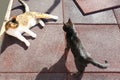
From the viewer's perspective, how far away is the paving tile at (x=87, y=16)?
7.01 m

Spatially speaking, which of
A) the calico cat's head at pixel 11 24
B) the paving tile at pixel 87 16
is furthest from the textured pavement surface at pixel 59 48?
the calico cat's head at pixel 11 24

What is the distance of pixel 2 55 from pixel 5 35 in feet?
2.27

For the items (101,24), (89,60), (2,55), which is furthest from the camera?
(101,24)

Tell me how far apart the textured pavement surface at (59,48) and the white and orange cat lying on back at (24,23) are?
14 cm

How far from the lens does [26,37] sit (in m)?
6.44

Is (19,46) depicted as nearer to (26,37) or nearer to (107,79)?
(26,37)

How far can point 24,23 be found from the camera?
662 cm

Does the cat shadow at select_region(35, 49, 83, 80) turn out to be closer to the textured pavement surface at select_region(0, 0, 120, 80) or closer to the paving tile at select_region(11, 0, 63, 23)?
the textured pavement surface at select_region(0, 0, 120, 80)

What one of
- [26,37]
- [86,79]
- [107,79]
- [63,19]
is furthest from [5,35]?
[107,79]

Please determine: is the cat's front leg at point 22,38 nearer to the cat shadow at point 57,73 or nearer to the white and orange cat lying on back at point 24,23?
the white and orange cat lying on back at point 24,23

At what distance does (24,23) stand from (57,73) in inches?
71.8

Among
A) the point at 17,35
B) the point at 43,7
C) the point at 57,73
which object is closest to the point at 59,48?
the point at 57,73

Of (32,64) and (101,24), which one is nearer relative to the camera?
(32,64)

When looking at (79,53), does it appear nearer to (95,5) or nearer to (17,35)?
(17,35)
